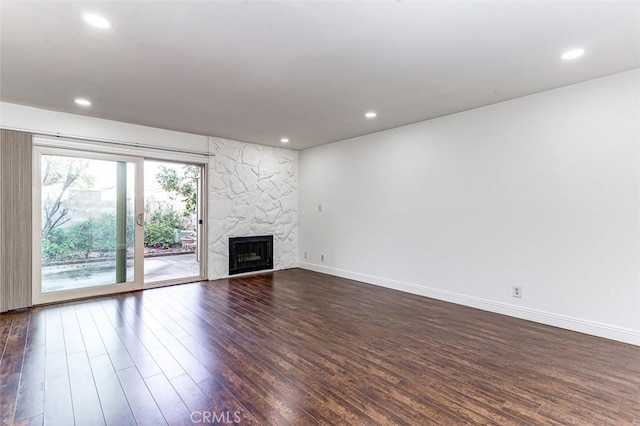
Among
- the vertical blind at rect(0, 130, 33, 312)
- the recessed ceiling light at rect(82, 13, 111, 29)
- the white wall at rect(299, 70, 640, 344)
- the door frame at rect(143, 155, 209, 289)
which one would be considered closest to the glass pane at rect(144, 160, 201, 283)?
the door frame at rect(143, 155, 209, 289)

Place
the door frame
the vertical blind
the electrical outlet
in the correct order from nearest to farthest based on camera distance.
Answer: the electrical outlet < the vertical blind < the door frame

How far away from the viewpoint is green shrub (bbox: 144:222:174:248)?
8306mm

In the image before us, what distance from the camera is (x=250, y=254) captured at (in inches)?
238

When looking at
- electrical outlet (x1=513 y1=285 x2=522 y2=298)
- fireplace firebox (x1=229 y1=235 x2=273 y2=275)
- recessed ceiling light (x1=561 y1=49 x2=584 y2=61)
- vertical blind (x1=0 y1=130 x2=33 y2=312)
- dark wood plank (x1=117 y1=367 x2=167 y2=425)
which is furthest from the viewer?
fireplace firebox (x1=229 y1=235 x2=273 y2=275)

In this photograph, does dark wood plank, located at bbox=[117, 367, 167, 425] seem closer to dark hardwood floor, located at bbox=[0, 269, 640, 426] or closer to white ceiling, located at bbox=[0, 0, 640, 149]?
dark hardwood floor, located at bbox=[0, 269, 640, 426]

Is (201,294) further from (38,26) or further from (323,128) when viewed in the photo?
(38,26)

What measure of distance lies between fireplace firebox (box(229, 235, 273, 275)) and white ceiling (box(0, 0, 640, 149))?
2.66m

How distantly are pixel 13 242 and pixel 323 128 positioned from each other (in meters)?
4.33

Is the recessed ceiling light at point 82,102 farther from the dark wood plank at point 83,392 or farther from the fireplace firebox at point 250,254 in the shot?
the fireplace firebox at point 250,254

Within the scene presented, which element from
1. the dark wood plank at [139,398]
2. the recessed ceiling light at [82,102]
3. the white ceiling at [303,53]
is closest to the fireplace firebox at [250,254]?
the white ceiling at [303,53]

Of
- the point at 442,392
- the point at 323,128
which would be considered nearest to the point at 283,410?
the point at 442,392

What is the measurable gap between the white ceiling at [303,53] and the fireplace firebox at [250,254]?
2.66 metres

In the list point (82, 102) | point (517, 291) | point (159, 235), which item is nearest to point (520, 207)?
point (517, 291)

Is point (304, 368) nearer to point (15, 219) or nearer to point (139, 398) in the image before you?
point (139, 398)
